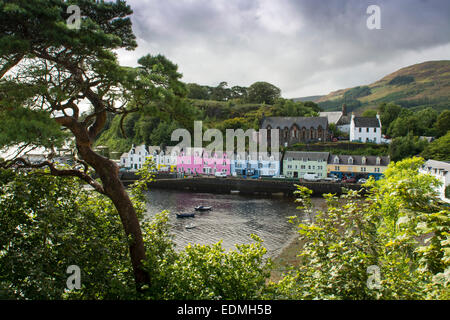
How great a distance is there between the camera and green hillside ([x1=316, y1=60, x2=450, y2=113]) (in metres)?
131

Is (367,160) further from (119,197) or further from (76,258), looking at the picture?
(76,258)

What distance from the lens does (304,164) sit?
170ft

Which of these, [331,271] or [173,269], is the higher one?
[331,271]

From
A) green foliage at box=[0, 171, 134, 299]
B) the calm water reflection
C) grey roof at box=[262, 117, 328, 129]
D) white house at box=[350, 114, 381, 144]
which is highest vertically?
grey roof at box=[262, 117, 328, 129]

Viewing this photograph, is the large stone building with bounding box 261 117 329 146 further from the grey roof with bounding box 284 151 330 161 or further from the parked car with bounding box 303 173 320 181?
the parked car with bounding box 303 173 320 181

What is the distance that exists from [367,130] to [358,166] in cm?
1450

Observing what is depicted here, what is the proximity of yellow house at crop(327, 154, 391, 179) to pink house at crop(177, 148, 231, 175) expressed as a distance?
57.9ft

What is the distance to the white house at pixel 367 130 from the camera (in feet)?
196

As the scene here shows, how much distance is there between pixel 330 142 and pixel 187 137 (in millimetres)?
27422

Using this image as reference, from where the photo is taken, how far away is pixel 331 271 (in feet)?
14.3

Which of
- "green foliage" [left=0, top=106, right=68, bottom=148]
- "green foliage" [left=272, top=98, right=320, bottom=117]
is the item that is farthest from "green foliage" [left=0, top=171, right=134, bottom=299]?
"green foliage" [left=272, top=98, right=320, bottom=117]
